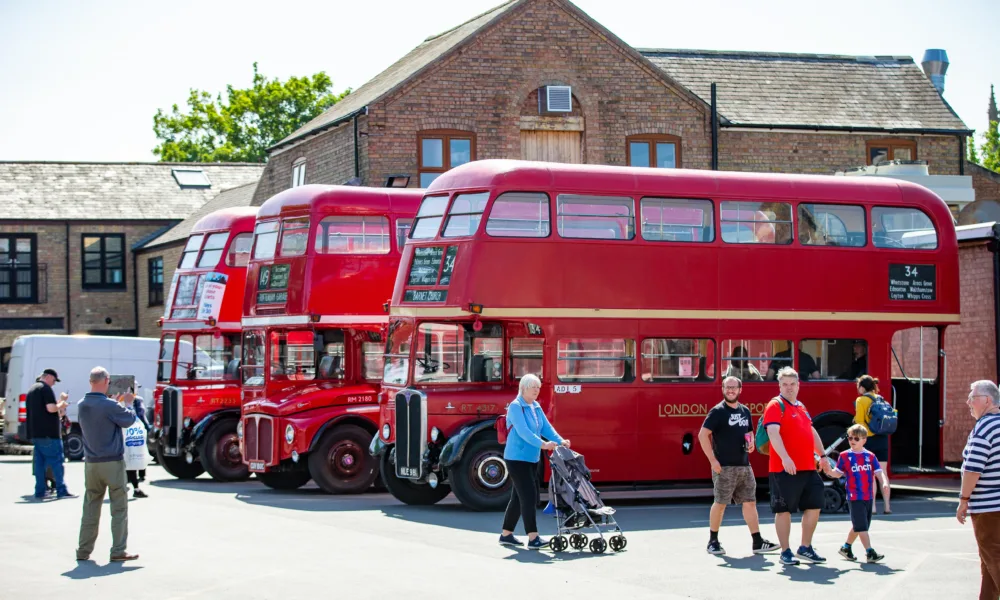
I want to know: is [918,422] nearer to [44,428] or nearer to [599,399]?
[599,399]

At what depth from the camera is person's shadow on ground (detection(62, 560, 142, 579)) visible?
11.5m

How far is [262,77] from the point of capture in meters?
69.8

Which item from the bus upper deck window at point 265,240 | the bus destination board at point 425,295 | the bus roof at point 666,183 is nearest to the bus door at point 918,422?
the bus roof at point 666,183

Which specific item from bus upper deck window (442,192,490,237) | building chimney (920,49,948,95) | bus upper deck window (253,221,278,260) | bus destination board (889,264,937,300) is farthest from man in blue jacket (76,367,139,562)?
building chimney (920,49,948,95)

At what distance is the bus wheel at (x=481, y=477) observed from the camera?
16.4m

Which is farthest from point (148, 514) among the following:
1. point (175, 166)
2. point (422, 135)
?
point (175, 166)

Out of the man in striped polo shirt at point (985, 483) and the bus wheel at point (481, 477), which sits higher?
the man in striped polo shirt at point (985, 483)

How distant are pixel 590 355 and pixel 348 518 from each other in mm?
3739

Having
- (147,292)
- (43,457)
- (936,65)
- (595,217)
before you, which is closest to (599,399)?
(595,217)

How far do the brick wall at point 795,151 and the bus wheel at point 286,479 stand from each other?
551 inches

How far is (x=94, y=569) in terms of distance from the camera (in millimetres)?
11828

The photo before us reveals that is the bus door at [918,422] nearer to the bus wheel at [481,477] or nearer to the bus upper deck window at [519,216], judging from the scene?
the bus upper deck window at [519,216]

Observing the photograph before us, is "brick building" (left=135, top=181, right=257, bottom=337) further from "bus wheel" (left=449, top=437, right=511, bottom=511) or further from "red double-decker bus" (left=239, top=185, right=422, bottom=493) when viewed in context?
"bus wheel" (left=449, top=437, right=511, bottom=511)

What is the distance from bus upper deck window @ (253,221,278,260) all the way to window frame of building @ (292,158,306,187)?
11.7 metres
